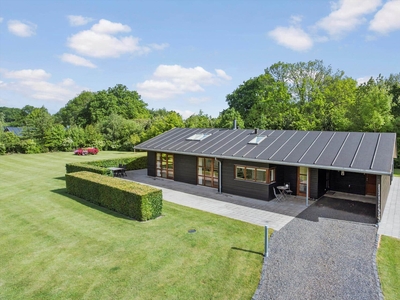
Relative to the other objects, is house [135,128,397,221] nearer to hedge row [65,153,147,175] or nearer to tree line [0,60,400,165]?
hedge row [65,153,147,175]

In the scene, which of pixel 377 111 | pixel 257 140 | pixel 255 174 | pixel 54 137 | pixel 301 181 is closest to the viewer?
pixel 255 174

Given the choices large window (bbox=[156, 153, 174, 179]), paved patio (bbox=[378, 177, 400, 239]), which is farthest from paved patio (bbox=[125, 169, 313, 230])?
paved patio (bbox=[378, 177, 400, 239])

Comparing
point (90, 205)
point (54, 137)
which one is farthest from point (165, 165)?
point (54, 137)

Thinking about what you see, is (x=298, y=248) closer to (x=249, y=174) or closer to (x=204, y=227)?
(x=204, y=227)

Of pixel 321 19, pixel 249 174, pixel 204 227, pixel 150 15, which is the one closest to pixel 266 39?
pixel 321 19

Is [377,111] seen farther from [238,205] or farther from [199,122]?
[199,122]

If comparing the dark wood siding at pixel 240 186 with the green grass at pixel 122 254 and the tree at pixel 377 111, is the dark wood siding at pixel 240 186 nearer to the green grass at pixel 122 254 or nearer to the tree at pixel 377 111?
the green grass at pixel 122 254

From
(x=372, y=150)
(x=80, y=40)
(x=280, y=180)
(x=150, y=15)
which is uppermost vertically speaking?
(x=150, y=15)
